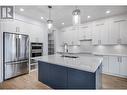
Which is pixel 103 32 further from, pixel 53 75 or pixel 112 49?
pixel 53 75

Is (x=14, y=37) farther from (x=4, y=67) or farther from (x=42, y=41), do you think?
(x=42, y=41)

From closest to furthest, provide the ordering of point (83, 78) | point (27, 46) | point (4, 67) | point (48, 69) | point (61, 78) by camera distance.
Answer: point (83, 78)
point (61, 78)
point (48, 69)
point (4, 67)
point (27, 46)

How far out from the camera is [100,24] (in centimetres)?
459

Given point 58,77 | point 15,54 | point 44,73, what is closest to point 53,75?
point 58,77

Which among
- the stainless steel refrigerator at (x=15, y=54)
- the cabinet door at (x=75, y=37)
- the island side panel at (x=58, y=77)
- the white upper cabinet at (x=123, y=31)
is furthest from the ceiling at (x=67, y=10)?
the island side panel at (x=58, y=77)

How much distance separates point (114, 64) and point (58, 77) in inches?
99.1

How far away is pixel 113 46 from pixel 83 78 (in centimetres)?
318

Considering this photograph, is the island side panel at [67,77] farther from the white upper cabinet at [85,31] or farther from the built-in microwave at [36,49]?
the white upper cabinet at [85,31]

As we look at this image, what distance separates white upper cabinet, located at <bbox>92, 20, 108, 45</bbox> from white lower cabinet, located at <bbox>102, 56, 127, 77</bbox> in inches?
32.5

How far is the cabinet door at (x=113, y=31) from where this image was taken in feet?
13.5

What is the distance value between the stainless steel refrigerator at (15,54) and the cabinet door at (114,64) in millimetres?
3367
